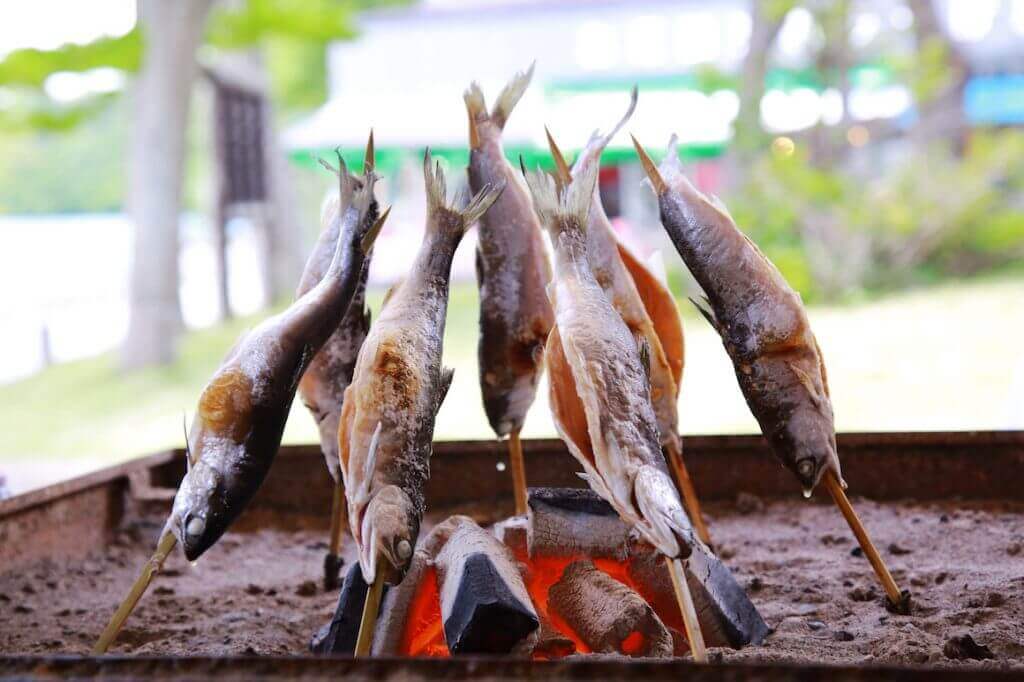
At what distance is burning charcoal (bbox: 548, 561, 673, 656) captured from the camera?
2.41m

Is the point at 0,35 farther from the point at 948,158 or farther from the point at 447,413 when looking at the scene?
the point at 948,158

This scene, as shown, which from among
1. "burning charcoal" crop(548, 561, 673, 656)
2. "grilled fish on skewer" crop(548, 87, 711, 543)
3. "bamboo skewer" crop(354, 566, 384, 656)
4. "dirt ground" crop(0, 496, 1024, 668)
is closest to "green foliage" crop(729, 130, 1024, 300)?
"dirt ground" crop(0, 496, 1024, 668)

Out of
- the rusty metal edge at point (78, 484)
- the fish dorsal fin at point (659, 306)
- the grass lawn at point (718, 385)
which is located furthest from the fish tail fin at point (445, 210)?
the grass lawn at point (718, 385)

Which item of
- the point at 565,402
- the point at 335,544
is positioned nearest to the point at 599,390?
the point at 565,402

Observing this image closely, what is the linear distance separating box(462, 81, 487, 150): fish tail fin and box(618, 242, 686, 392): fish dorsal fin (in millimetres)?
570

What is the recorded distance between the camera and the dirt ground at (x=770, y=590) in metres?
2.61

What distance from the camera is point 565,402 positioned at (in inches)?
97.8

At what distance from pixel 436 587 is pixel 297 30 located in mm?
10662

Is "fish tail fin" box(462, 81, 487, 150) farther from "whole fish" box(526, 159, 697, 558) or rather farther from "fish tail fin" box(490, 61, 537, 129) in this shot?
"whole fish" box(526, 159, 697, 558)

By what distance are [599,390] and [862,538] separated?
928 millimetres

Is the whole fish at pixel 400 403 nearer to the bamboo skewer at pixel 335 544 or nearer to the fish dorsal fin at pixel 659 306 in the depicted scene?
the fish dorsal fin at pixel 659 306

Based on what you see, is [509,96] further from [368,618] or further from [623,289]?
[368,618]

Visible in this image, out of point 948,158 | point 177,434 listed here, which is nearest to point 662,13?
point 948,158

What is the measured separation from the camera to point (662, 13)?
17.2 metres
